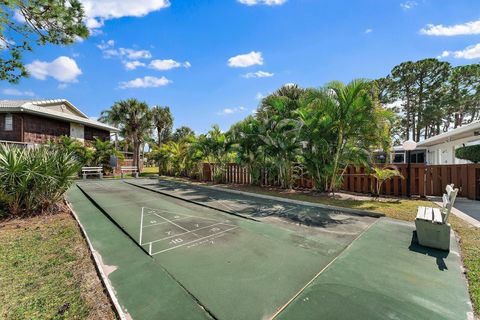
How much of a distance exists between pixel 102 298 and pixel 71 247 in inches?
87.7

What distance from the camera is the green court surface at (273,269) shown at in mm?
2357

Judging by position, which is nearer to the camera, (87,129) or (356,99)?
(356,99)

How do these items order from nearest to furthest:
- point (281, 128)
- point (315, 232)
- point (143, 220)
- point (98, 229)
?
1. point (315, 232)
2. point (98, 229)
3. point (143, 220)
4. point (281, 128)

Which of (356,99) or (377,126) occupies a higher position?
(356,99)

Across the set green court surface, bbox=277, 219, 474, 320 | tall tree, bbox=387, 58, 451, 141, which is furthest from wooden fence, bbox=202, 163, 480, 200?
tall tree, bbox=387, 58, 451, 141

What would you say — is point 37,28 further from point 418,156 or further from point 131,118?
point 418,156

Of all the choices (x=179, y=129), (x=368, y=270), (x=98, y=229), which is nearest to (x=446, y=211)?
(x=368, y=270)

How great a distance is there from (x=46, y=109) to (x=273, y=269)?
2344 cm

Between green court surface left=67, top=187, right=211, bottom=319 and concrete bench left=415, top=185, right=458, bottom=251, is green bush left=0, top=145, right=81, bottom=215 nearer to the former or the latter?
green court surface left=67, top=187, right=211, bottom=319

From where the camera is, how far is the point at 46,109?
1797 cm

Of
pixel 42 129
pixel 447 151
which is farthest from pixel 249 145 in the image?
pixel 42 129

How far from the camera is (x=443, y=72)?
24.0 metres

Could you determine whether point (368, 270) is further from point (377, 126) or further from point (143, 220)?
point (377, 126)

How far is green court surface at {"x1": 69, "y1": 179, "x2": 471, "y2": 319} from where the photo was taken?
236cm
